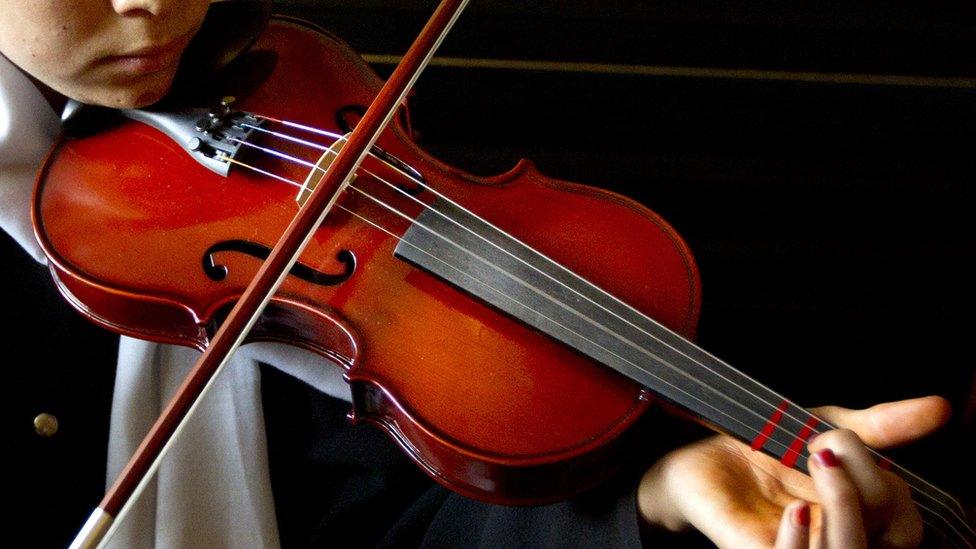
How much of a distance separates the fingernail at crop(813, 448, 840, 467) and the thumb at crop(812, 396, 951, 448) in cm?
10

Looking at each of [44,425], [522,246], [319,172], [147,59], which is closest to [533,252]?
[522,246]

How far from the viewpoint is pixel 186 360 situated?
28.0 inches

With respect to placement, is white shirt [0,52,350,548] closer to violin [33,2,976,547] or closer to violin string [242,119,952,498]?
violin [33,2,976,547]

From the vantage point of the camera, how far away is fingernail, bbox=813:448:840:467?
1.49ft

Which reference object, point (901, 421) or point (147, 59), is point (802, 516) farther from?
point (147, 59)

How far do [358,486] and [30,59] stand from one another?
1.52ft

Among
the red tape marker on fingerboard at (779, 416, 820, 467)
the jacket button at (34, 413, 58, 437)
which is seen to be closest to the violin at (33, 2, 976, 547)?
the red tape marker on fingerboard at (779, 416, 820, 467)

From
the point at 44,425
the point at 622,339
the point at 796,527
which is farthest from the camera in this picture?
the point at 44,425

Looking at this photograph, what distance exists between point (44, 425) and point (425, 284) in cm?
35

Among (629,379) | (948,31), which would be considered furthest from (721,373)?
(948,31)

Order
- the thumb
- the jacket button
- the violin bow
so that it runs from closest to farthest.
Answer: the violin bow < the thumb < the jacket button

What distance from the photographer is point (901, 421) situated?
0.54m

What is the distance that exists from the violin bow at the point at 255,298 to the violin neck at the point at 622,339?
2.7 inches

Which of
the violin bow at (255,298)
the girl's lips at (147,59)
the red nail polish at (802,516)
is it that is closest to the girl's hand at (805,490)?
the red nail polish at (802,516)
